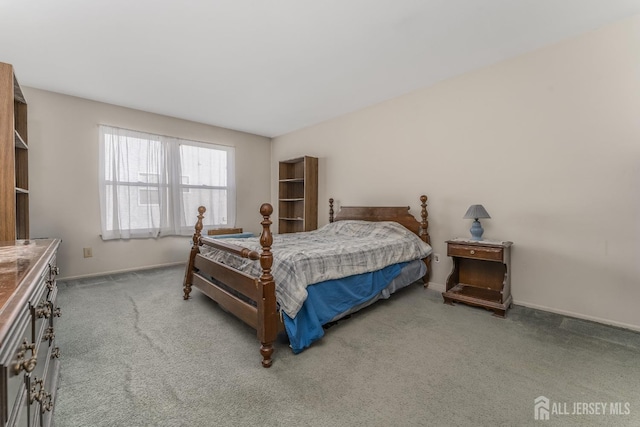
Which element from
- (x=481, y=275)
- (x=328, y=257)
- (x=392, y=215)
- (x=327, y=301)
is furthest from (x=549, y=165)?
(x=327, y=301)

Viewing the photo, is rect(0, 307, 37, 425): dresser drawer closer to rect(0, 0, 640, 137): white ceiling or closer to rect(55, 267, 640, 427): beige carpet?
rect(55, 267, 640, 427): beige carpet

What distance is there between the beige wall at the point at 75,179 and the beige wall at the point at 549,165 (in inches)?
150

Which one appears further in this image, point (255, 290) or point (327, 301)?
point (327, 301)

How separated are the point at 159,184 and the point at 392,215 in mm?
3474

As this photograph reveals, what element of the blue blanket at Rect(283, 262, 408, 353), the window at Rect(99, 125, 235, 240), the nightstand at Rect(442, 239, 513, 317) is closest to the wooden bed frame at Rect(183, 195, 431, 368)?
the blue blanket at Rect(283, 262, 408, 353)

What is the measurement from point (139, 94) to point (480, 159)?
415cm

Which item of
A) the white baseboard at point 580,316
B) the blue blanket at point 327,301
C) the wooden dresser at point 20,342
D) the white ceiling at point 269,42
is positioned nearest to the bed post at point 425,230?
the blue blanket at point 327,301

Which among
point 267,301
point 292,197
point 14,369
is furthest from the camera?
point 292,197

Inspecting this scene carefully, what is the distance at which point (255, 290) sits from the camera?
189 cm

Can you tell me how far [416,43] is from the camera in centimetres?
241

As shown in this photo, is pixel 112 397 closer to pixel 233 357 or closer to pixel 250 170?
pixel 233 357

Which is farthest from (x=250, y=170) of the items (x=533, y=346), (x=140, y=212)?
(x=533, y=346)

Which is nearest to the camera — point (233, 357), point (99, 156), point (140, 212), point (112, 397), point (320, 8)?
point (112, 397)

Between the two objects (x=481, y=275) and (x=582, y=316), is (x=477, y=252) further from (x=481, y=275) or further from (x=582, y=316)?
(x=582, y=316)
